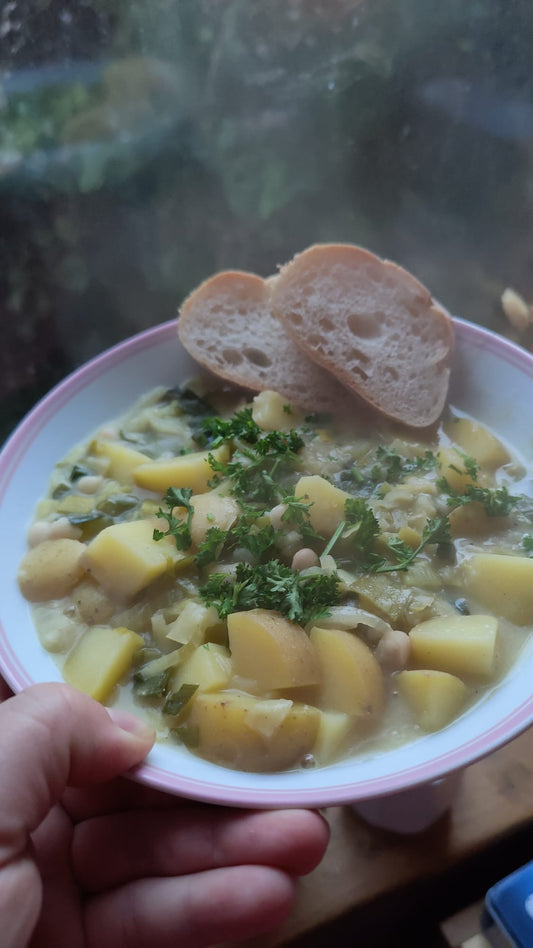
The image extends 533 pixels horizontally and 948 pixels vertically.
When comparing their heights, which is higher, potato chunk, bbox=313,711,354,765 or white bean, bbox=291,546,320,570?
white bean, bbox=291,546,320,570

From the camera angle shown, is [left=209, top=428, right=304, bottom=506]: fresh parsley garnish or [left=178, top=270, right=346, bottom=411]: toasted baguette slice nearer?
[left=209, top=428, right=304, bottom=506]: fresh parsley garnish

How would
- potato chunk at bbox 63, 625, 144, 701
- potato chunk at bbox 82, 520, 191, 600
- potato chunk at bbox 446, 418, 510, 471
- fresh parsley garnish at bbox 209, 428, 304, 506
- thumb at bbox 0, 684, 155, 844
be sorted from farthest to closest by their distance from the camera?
1. potato chunk at bbox 446, 418, 510, 471
2. fresh parsley garnish at bbox 209, 428, 304, 506
3. potato chunk at bbox 82, 520, 191, 600
4. potato chunk at bbox 63, 625, 144, 701
5. thumb at bbox 0, 684, 155, 844

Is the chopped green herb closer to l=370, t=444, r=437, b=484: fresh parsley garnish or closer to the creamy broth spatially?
the creamy broth

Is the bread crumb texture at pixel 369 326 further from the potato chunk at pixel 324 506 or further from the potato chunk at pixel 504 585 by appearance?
the potato chunk at pixel 504 585

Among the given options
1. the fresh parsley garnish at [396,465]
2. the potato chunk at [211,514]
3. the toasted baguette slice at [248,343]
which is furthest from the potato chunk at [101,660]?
the toasted baguette slice at [248,343]

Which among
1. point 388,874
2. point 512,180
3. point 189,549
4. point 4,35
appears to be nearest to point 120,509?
point 189,549

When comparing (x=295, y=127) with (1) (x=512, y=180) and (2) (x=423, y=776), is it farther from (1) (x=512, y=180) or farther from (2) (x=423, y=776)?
(2) (x=423, y=776)

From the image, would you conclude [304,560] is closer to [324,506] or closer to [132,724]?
[324,506]

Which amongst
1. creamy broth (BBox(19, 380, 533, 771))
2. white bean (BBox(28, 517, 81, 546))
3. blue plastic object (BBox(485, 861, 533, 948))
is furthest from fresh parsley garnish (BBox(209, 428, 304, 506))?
blue plastic object (BBox(485, 861, 533, 948))
